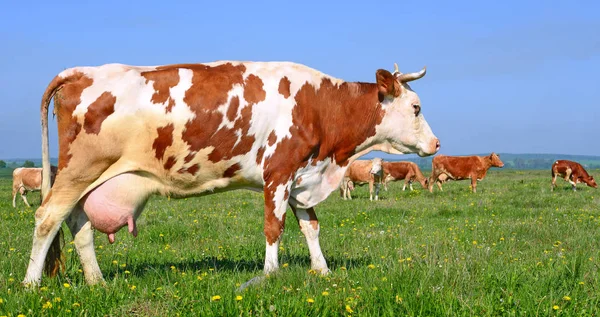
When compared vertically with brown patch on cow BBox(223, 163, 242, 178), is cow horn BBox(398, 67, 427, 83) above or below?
above

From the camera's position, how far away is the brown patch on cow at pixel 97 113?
20.8 ft

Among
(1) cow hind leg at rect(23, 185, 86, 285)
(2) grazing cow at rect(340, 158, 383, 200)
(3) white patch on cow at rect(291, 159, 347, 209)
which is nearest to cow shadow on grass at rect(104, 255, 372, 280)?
(3) white patch on cow at rect(291, 159, 347, 209)

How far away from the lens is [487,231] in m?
11.2

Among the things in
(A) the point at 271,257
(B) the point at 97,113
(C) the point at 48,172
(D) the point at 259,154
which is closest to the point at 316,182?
(D) the point at 259,154

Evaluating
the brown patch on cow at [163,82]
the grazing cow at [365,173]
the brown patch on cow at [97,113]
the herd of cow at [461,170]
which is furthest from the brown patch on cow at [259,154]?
the herd of cow at [461,170]

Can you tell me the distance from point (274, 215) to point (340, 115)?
1649 mm

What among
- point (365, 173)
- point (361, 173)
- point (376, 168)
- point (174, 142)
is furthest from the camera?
point (361, 173)

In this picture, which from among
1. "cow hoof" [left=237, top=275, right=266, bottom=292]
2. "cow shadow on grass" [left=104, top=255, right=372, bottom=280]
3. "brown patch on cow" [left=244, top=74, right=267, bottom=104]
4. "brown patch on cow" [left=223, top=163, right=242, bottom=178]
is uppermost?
"brown patch on cow" [left=244, top=74, right=267, bottom=104]

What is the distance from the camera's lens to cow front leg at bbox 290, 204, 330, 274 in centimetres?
756

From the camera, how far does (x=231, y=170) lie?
685 centimetres

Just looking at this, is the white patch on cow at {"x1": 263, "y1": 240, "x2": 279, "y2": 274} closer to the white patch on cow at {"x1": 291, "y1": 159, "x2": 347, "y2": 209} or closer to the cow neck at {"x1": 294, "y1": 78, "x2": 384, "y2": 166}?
the white patch on cow at {"x1": 291, "y1": 159, "x2": 347, "y2": 209}

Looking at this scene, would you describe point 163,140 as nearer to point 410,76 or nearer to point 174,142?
point 174,142

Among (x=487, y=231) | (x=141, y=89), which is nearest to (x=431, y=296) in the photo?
(x=141, y=89)

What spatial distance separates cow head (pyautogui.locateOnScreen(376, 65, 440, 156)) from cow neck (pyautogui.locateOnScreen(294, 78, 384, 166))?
0.44 feet
